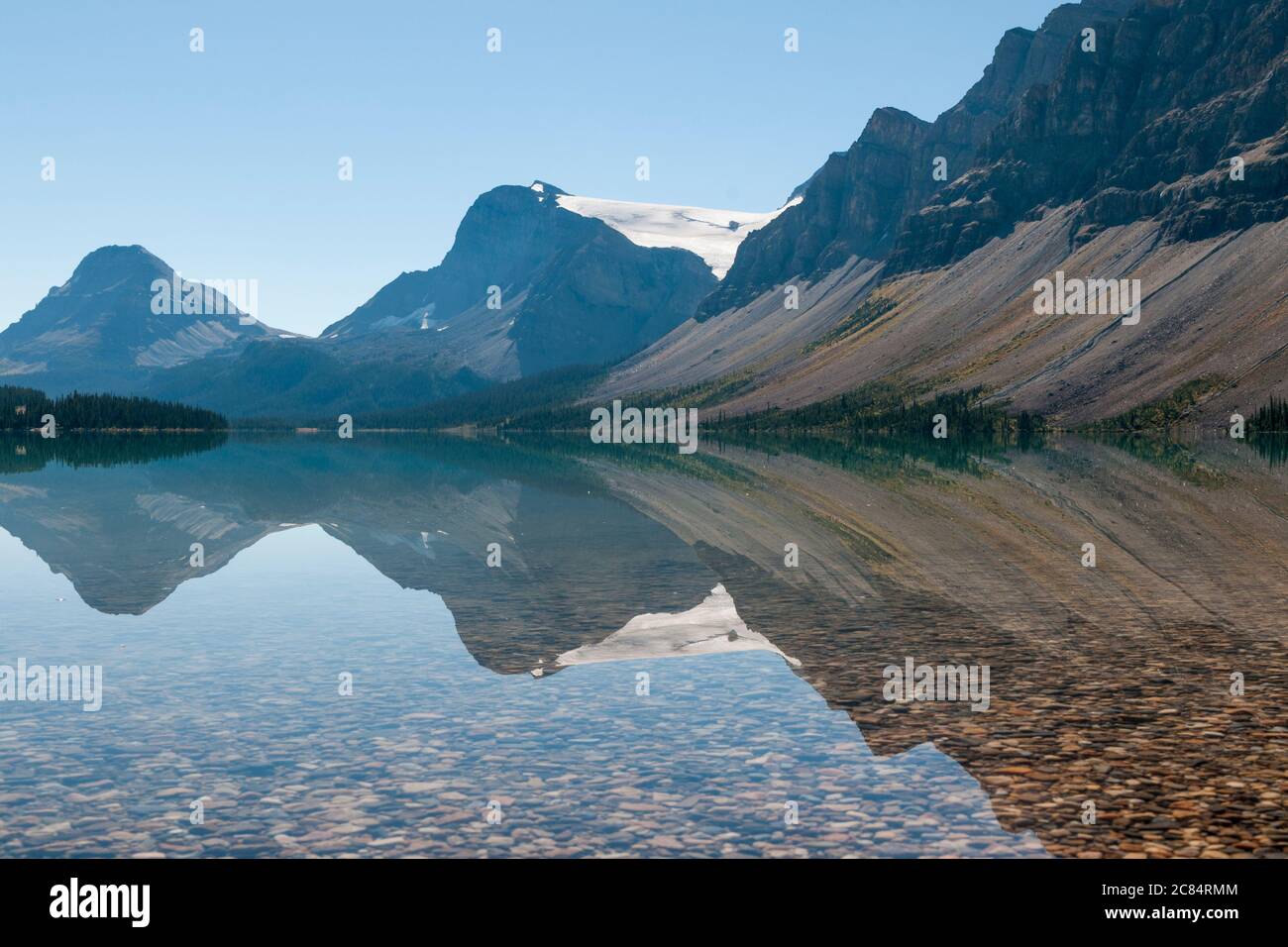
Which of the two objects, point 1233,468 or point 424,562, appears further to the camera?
point 1233,468

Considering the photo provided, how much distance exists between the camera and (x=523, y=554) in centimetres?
5128

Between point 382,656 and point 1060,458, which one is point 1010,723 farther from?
point 1060,458

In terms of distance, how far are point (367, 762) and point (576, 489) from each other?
2929 inches

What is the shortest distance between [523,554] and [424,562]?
15.0ft

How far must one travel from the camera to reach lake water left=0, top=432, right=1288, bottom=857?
55.7 ft

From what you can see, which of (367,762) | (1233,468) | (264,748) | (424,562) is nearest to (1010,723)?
(367,762)

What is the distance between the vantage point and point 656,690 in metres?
25.6

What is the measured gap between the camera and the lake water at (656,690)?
17.0m

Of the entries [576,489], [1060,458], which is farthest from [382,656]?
[1060,458]

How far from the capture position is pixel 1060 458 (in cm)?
13188
